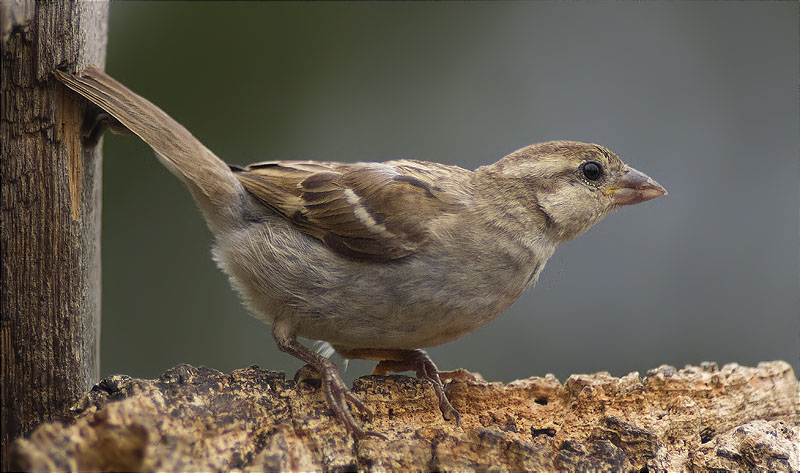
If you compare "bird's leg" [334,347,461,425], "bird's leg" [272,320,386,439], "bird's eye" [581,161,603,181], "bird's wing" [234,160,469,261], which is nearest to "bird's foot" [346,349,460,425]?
"bird's leg" [334,347,461,425]

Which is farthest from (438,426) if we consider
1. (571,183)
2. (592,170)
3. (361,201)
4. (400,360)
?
(592,170)

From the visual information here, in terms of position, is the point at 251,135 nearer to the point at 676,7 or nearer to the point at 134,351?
the point at 134,351

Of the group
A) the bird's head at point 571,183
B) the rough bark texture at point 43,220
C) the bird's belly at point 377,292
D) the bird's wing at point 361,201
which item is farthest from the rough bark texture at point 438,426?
the bird's head at point 571,183

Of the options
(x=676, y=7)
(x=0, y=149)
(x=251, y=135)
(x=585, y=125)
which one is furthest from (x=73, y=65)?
(x=676, y=7)

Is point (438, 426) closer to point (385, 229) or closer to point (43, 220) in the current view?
point (385, 229)

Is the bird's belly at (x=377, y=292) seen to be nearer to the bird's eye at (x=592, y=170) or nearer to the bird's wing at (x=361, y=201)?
the bird's wing at (x=361, y=201)

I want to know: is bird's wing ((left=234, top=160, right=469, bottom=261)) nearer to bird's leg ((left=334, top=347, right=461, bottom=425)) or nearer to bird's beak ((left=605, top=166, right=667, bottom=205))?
bird's leg ((left=334, top=347, right=461, bottom=425))
